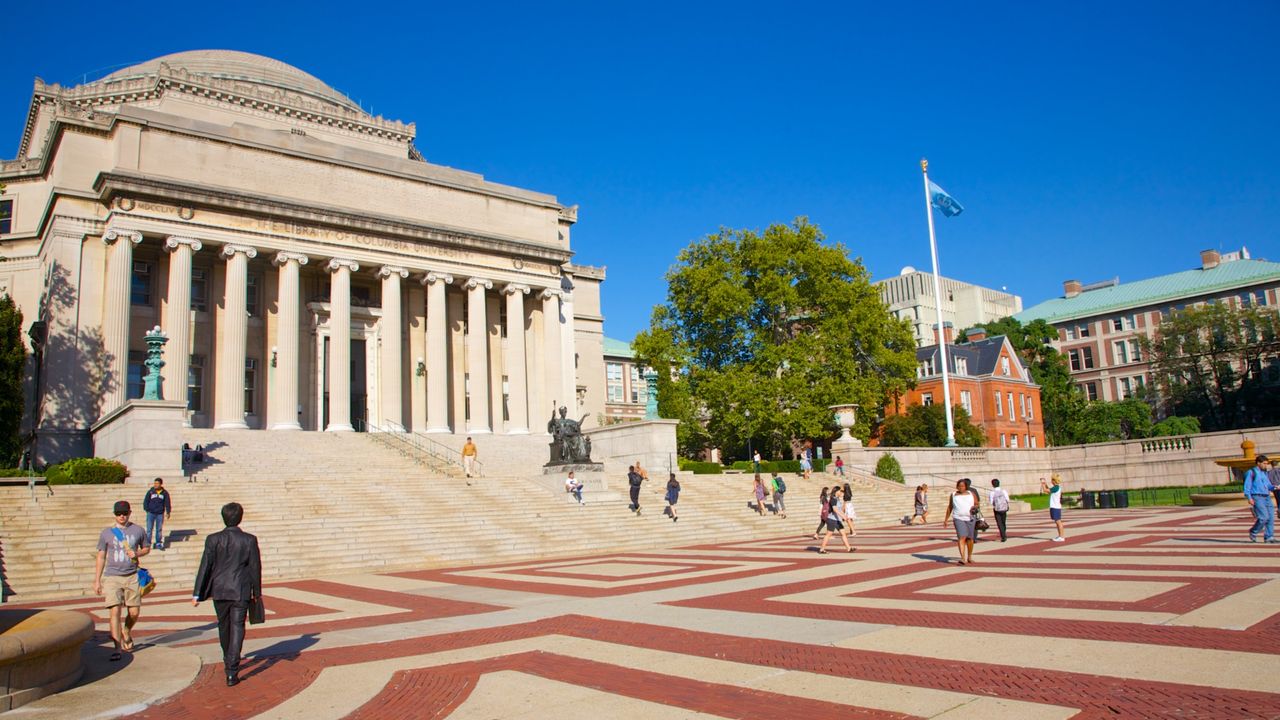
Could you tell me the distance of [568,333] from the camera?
51562 millimetres

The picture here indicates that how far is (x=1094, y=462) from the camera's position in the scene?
1896 inches

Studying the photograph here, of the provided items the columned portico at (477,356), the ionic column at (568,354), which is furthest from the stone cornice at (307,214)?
the ionic column at (568,354)

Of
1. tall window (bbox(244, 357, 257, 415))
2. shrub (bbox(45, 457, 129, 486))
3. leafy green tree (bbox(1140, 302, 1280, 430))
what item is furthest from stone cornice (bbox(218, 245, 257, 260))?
leafy green tree (bbox(1140, 302, 1280, 430))

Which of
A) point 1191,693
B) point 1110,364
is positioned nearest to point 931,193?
point 1191,693

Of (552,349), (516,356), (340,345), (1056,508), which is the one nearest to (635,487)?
(1056,508)

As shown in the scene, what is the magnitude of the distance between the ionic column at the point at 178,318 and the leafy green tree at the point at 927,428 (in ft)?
147

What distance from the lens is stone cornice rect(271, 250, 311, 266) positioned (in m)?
40.7

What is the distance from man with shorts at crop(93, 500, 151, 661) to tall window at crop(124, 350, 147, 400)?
108 ft

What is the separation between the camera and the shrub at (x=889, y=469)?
41.8m

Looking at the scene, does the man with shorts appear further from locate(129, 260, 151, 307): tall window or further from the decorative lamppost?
locate(129, 260, 151, 307): tall window

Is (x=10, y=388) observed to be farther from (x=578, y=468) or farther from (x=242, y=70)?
(x=242, y=70)

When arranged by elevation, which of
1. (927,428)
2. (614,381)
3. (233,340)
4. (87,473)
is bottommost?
(87,473)

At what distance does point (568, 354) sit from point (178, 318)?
21.1m

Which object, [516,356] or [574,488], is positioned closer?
[574,488]
